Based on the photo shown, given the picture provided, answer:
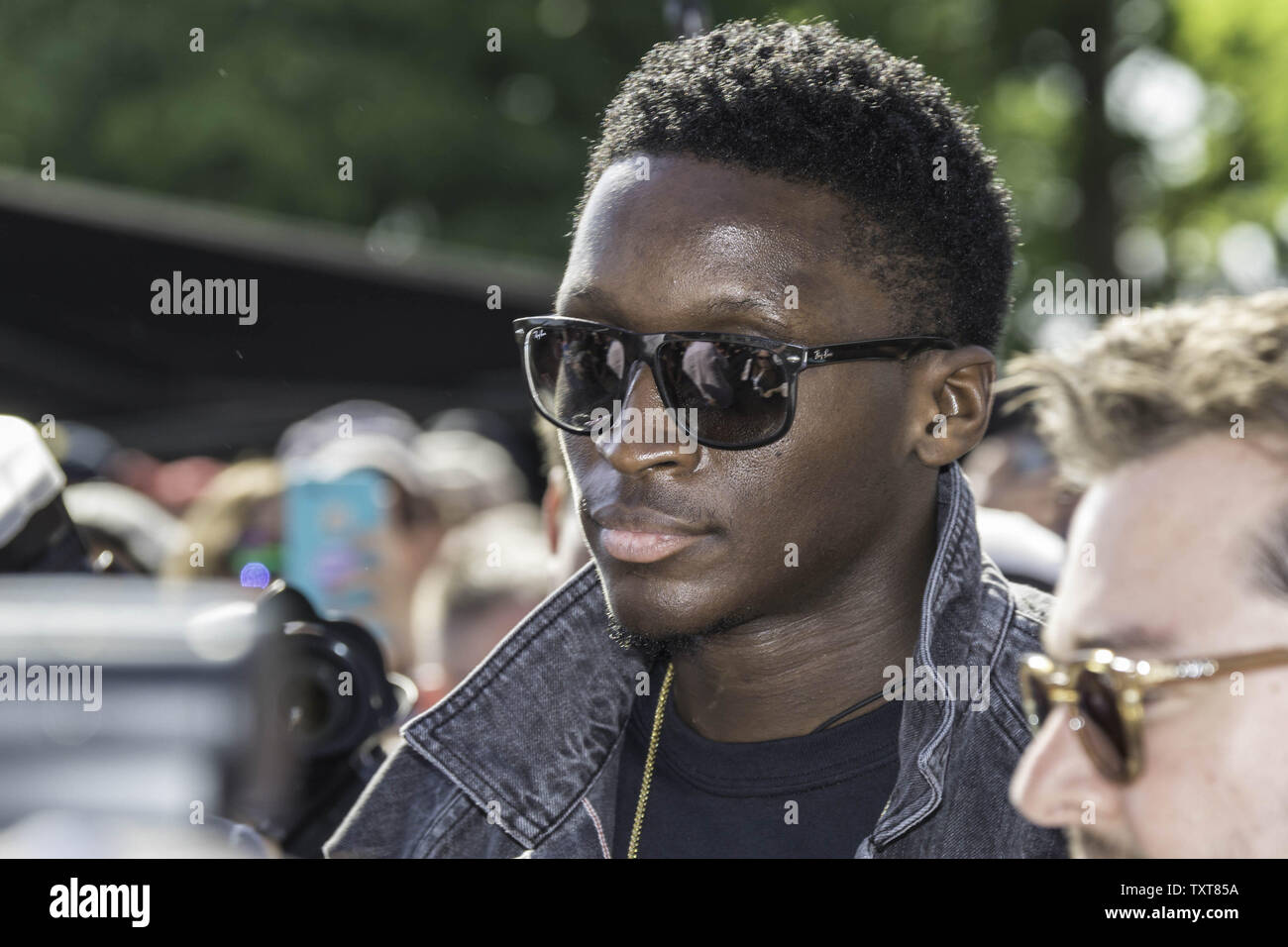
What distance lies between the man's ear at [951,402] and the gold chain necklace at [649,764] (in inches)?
20.7

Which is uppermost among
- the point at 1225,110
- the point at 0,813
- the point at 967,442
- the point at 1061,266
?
the point at 1225,110

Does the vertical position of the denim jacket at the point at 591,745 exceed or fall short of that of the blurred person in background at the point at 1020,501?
it falls short

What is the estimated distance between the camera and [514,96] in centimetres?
1314

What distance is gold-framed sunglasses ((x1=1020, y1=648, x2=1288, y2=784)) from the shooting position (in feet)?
4.53

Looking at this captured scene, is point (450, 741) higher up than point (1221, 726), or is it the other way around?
point (1221, 726)

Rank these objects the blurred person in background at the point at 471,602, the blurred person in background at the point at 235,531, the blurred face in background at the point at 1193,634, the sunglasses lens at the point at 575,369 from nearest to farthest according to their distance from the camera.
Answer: the blurred face in background at the point at 1193,634 < the sunglasses lens at the point at 575,369 < the blurred person in background at the point at 471,602 < the blurred person in background at the point at 235,531

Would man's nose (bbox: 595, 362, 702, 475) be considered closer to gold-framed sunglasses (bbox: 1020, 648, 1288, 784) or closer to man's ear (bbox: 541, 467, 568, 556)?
gold-framed sunglasses (bbox: 1020, 648, 1288, 784)

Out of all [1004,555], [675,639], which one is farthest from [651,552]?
[1004,555]

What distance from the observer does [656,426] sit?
2.03 meters

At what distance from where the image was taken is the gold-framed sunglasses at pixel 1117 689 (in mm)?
1380

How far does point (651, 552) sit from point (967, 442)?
46 cm

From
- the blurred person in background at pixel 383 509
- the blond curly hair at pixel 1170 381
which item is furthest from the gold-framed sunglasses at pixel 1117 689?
the blurred person in background at pixel 383 509

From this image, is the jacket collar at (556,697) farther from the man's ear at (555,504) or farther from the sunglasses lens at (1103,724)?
the man's ear at (555,504)

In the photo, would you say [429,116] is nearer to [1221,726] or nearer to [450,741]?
[450,741]
